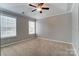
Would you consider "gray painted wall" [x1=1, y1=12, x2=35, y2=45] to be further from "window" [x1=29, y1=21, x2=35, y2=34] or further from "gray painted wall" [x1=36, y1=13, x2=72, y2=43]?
"gray painted wall" [x1=36, y1=13, x2=72, y2=43]

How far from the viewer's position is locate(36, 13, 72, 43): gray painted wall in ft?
9.02

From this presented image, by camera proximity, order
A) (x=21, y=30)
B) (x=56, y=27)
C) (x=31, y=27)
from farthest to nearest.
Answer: (x=56, y=27) < (x=21, y=30) < (x=31, y=27)

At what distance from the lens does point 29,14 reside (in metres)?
2.47

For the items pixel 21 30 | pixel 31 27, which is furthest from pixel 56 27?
pixel 21 30

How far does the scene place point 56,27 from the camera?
3.05 metres

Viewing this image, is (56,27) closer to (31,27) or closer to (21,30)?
(31,27)

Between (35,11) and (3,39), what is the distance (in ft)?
4.09

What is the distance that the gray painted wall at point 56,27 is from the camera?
2.75 m

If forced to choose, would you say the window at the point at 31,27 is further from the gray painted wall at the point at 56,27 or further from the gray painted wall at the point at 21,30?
the gray painted wall at the point at 56,27

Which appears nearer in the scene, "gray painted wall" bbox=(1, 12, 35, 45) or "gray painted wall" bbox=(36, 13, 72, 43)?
"gray painted wall" bbox=(1, 12, 35, 45)

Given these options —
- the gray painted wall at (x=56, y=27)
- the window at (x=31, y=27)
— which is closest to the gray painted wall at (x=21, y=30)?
the window at (x=31, y=27)

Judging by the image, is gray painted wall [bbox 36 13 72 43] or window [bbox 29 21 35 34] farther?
gray painted wall [bbox 36 13 72 43]

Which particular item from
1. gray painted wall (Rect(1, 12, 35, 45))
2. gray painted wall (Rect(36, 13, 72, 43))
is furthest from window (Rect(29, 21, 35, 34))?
gray painted wall (Rect(36, 13, 72, 43))

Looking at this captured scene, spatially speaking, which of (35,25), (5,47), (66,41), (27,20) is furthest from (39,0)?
(66,41)
